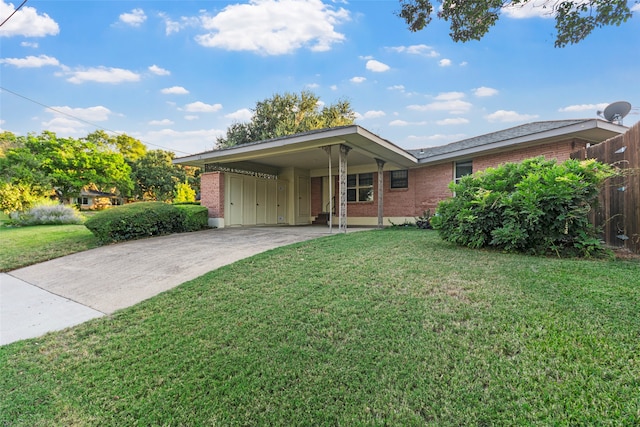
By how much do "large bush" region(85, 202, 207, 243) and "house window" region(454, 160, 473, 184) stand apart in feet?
30.9

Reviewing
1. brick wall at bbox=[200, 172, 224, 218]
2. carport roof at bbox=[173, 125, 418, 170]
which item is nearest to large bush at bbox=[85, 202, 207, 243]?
brick wall at bbox=[200, 172, 224, 218]

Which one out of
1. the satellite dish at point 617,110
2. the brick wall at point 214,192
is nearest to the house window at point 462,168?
the satellite dish at point 617,110

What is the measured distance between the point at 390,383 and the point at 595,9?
644 cm

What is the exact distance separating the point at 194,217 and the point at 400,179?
827cm

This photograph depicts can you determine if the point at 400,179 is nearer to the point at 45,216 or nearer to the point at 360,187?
the point at 360,187

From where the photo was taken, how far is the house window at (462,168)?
34.0 feet

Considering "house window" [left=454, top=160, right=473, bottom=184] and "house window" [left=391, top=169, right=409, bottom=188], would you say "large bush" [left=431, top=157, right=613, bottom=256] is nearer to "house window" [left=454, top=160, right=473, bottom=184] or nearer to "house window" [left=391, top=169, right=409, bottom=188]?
"house window" [left=454, top=160, right=473, bottom=184]

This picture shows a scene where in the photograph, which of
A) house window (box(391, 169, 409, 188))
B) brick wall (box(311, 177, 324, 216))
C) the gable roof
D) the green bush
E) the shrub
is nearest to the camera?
the gable roof

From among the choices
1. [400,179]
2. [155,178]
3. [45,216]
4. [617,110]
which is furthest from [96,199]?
[617,110]

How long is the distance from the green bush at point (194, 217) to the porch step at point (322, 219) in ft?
18.1

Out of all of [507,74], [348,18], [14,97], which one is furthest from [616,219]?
[14,97]

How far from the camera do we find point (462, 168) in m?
10.6

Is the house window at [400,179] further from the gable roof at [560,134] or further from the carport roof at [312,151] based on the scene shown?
the gable roof at [560,134]

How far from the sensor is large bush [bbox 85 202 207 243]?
802 centimetres
